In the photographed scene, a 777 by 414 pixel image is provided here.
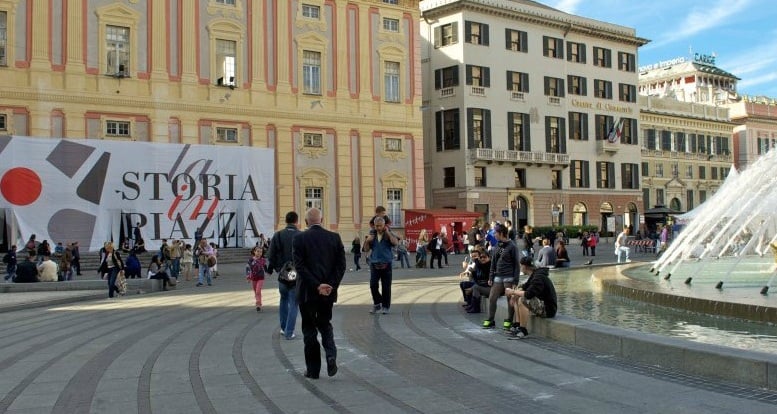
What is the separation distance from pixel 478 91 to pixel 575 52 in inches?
504

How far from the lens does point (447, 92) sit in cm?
5434

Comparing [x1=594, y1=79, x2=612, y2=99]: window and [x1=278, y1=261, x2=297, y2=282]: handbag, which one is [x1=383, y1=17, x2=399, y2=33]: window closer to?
[x1=594, y1=79, x2=612, y2=99]: window

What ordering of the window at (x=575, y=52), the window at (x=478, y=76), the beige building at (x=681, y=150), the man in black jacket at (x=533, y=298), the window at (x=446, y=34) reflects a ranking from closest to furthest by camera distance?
the man in black jacket at (x=533, y=298) → the window at (x=478, y=76) → the window at (x=446, y=34) → the window at (x=575, y=52) → the beige building at (x=681, y=150)

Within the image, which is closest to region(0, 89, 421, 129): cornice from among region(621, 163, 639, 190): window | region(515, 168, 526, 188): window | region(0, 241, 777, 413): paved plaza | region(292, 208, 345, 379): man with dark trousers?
region(515, 168, 526, 188): window

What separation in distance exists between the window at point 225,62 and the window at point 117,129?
17.8 ft

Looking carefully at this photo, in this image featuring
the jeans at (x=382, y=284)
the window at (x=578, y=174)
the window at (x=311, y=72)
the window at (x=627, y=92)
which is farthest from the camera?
the window at (x=627, y=92)

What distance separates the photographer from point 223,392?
7285 millimetres

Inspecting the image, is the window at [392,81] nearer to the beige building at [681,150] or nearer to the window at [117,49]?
the window at [117,49]

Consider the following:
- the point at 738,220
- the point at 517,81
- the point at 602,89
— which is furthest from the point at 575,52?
the point at 738,220

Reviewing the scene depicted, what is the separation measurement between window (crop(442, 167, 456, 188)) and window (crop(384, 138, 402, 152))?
10.1m

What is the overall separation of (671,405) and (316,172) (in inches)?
1429

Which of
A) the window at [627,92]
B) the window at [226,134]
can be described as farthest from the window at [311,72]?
the window at [627,92]

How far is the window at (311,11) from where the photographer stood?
138 feet

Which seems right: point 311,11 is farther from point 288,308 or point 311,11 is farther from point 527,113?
point 288,308
